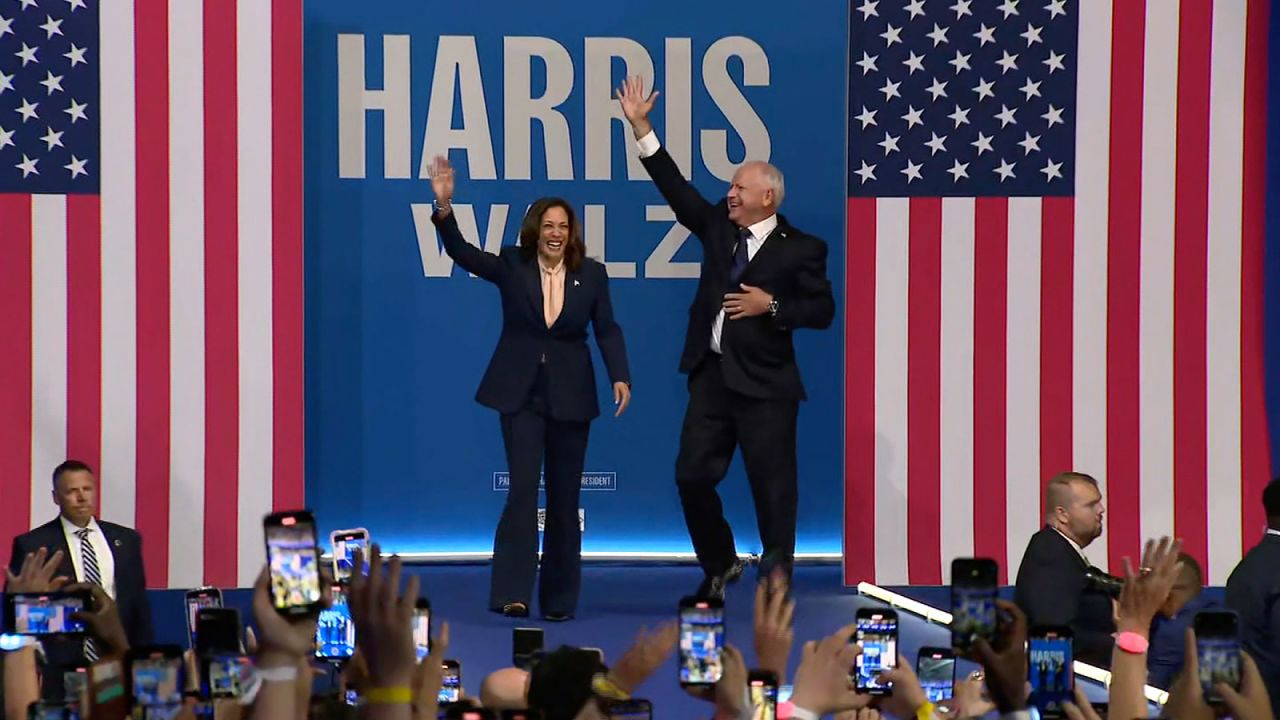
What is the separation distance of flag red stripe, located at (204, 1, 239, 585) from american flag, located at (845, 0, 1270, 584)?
8.29ft

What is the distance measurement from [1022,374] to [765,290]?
139cm

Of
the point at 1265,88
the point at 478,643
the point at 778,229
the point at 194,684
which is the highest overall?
the point at 1265,88

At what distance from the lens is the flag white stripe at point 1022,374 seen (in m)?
7.82

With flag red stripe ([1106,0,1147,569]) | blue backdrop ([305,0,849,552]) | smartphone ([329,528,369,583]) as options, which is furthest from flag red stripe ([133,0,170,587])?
flag red stripe ([1106,0,1147,569])

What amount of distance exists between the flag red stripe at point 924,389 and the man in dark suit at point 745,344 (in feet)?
2.49

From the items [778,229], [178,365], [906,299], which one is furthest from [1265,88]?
[178,365]

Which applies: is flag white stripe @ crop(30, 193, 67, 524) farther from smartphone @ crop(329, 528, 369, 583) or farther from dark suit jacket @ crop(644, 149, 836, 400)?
smartphone @ crop(329, 528, 369, 583)

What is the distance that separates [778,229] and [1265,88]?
2.28 metres

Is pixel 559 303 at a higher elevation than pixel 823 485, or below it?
higher

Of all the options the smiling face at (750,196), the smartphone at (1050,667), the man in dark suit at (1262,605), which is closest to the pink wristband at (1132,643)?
the smartphone at (1050,667)

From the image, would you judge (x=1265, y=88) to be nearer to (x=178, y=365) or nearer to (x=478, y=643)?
(x=478, y=643)

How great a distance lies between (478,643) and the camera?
6547 millimetres

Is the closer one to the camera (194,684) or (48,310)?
(194,684)

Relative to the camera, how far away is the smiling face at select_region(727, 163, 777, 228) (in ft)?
23.5
